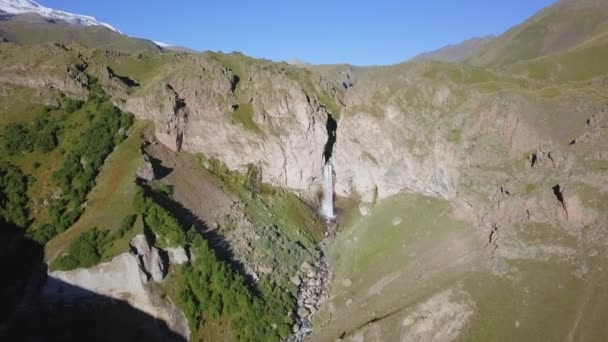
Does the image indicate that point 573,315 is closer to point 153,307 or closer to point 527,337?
point 527,337

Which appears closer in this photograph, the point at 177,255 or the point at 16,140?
the point at 177,255

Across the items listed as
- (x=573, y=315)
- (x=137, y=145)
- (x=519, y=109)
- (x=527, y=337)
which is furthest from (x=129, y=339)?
(x=519, y=109)

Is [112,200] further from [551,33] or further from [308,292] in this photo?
[551,33]

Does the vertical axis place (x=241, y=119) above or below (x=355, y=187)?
above

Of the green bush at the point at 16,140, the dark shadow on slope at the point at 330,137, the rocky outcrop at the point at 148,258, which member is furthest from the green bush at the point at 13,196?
the dark shadow on slope at the point at 330,137

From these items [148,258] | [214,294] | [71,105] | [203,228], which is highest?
[71,105]

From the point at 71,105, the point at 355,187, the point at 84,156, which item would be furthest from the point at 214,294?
the point at 71,105

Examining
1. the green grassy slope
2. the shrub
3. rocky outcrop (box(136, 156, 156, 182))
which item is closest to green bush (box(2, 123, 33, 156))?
the green grassy slope
